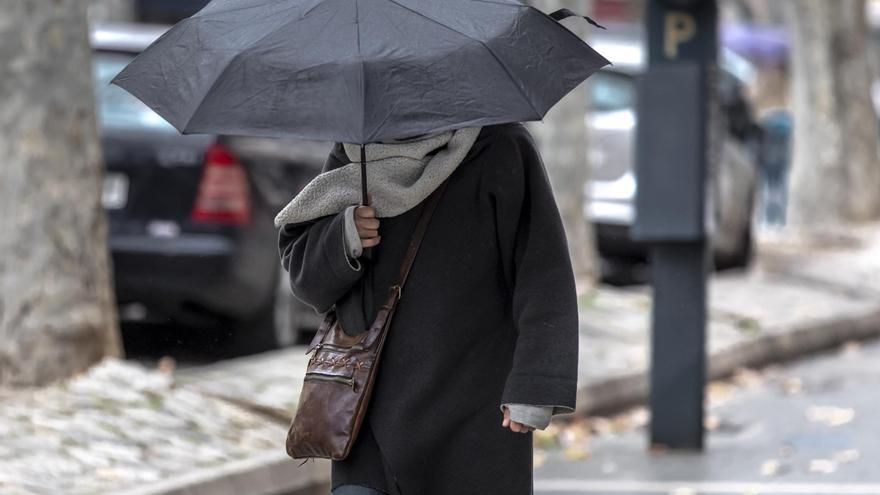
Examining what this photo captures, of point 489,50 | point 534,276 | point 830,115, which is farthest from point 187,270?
point 830,115

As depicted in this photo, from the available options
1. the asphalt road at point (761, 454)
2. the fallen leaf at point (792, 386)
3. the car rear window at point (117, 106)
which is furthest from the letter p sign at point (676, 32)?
the fallen leaf at point (792, 386)

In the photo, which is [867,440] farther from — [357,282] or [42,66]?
[357,282]

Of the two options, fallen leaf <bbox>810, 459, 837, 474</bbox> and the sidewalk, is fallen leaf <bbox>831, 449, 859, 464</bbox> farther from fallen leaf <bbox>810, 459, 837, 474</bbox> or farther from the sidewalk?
the sidewalk

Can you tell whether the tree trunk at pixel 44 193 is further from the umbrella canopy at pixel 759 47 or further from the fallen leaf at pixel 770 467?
the umbrella canopy at pixel 759 47

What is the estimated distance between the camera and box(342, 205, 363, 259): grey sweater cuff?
141 inches

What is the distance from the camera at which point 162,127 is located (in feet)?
27.4

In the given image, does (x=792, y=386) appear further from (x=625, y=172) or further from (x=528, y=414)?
(x=528, y=414)

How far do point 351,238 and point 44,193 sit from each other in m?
3.51

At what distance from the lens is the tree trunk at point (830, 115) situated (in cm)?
1673

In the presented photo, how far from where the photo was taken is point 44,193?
267 inches

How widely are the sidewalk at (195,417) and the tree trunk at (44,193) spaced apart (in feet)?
0.61

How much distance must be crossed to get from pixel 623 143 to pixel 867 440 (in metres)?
4.93

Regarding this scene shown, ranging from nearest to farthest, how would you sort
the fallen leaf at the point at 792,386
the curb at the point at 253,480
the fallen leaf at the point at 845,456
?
the curb at the point at 253,480 < the fallen leaf at the point at 845,456 < the fallen leaf at the point at 792,386

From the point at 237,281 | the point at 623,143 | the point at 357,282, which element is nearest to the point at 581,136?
the point at 623,143
